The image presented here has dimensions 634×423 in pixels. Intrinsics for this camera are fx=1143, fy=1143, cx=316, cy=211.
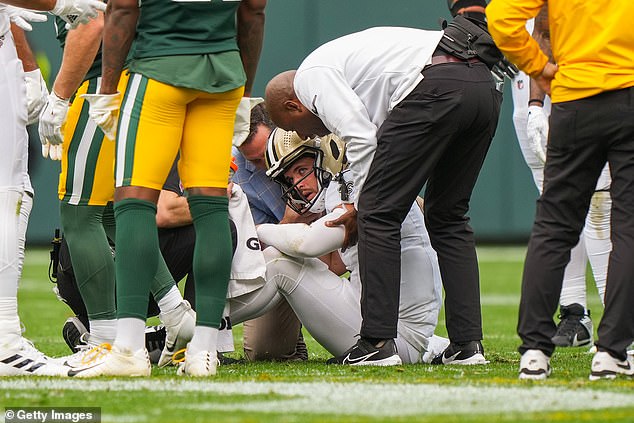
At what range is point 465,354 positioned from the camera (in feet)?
14.8

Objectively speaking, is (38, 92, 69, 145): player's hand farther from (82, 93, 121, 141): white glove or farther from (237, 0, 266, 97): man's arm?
(237, 0, 266, 97): man's arm

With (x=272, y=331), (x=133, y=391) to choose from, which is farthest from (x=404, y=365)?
(x=133, y=391)

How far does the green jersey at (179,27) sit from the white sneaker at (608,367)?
159 cm

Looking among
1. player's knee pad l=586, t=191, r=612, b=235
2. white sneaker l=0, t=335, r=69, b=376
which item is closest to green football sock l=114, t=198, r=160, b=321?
white sneaker l=0, t=335, r=69, b=376

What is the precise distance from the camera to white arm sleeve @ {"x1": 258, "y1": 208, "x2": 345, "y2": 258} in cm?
451

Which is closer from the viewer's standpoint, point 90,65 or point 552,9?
point 552,9

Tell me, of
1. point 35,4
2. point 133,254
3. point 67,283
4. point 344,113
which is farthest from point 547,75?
point 67,283

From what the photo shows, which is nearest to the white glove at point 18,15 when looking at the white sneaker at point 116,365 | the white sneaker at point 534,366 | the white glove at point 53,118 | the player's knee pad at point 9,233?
the white glove at point 53,118

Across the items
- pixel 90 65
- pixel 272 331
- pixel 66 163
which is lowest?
pixel 272 331

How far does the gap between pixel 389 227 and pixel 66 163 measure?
124cm

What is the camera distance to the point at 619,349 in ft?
11.9

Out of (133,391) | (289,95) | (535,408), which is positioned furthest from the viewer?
(289,95)

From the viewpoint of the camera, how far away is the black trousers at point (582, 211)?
11.8 ft

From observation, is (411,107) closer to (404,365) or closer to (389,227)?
(389,227)
